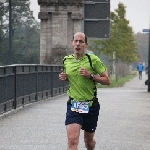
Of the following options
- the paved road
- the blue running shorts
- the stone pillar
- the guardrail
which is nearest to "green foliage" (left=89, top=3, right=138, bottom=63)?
the stone pillar

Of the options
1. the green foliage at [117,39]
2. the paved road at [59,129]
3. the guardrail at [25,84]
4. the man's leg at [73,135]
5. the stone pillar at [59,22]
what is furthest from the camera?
the green foliage at [117,39]

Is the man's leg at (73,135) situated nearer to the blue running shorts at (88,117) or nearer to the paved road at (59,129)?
the blue running shorts at (88,117)

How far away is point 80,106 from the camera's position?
318 inches

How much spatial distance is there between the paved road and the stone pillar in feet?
46.1

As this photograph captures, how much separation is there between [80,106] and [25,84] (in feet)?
38.3

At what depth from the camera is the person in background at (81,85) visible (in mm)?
8016

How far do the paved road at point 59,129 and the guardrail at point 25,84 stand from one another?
1.19 ft

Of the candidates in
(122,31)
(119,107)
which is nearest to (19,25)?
(122,31)

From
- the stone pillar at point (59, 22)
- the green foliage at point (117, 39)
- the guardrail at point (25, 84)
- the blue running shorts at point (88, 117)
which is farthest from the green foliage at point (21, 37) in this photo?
the blue running shorts at point (88, 117)

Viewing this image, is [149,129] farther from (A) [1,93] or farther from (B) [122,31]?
(B) [122,31]

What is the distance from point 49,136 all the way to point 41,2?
21.9 m

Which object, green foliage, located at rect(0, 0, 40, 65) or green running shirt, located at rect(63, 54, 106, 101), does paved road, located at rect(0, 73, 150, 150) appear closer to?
green running shirt, located at rect(63, 54, 106, 101)

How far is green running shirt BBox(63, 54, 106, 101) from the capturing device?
8109 millimetres

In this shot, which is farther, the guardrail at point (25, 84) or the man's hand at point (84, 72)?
the guardrail at point (25, 84)
